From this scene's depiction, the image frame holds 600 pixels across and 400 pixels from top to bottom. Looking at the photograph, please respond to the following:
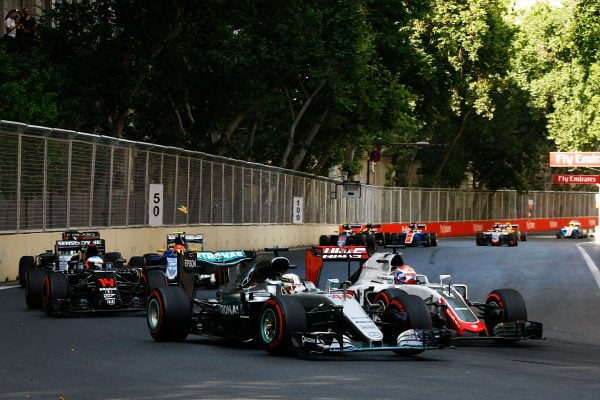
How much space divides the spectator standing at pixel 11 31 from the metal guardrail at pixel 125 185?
14.6ft

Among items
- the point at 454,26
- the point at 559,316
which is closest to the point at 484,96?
the point at 454,26

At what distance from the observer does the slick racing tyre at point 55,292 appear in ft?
57.8

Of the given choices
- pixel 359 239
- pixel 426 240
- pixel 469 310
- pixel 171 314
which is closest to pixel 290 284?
pixel 171 314

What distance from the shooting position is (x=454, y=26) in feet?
210

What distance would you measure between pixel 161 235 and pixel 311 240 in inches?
916

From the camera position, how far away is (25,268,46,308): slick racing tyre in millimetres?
18891

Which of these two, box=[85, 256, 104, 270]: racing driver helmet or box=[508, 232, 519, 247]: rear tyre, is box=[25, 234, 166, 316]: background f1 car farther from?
box=[508, 232, 519, 247]: rear tyre

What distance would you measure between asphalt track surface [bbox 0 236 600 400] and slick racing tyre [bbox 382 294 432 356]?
219 millimetres

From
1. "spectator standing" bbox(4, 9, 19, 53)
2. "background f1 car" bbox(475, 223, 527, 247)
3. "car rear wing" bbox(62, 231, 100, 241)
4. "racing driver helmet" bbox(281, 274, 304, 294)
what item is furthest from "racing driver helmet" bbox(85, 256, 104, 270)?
"background f1 car" bbox(475, 223, 527, 247)

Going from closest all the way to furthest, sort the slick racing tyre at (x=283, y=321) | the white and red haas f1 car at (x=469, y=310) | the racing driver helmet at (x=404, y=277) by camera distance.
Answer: the slick racing tyre at (x=283, y=321) < the white and red haas f1 car at (x=469, y=310) < the racing driver helmet at (x=404, y=277)

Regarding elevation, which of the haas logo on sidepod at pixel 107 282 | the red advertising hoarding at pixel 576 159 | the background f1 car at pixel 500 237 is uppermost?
the red advertising hoarding at pixel 576 159

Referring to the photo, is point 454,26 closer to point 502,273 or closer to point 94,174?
point 502,273

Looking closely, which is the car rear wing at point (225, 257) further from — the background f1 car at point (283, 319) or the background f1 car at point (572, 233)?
the background f1 car at point (572, 233)

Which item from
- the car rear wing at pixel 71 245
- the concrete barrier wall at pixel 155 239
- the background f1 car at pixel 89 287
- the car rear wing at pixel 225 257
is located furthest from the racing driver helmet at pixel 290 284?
the concrete barrier wall at pixel 155 239
